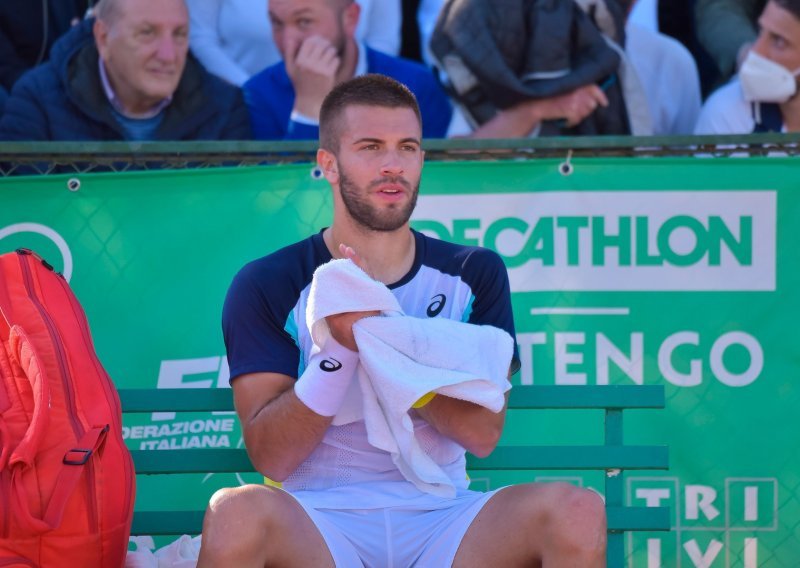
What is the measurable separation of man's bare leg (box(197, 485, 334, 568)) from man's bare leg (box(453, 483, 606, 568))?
34 centimetres

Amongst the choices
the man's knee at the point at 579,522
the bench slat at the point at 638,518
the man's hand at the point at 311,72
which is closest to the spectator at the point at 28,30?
the man's hand at the point at 311,72

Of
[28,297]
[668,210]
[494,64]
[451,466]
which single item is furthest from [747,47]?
[28,297]

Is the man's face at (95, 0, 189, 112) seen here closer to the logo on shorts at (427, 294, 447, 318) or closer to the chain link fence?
the chain link fence

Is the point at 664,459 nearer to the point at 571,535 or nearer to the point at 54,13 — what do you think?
the point at 571,535

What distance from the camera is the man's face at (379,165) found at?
128 inches

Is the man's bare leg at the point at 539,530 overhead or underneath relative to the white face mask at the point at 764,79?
underneath

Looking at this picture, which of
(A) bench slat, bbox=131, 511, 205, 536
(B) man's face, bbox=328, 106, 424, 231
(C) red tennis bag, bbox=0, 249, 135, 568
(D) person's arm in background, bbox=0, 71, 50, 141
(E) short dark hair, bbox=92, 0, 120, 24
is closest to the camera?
(C) red tennis bag, bbox=0, 249, 135, 568

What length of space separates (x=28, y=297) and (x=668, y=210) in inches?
77.8

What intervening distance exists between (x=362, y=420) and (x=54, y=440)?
72 centimetres

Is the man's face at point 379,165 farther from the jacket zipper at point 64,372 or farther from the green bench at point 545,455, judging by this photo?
the jacket zipper at point 64,372

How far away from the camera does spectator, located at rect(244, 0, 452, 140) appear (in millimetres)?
4965

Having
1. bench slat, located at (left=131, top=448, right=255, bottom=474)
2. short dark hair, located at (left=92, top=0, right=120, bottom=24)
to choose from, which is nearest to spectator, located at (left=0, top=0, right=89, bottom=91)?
short dark hair, located at (left=92, top=0, right=120, bottom=24)

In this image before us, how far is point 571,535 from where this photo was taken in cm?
273

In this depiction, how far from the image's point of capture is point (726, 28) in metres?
5.61
